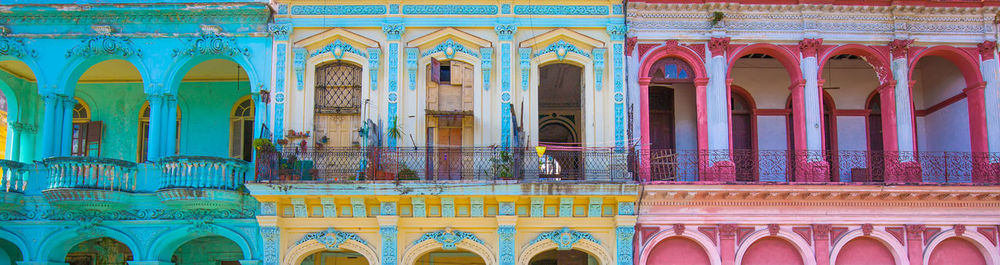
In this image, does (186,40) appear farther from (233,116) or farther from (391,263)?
(391,263)

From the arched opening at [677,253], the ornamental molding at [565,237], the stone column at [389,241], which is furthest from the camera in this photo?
the arched opening at [677,253]

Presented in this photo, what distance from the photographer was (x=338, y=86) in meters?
16.6

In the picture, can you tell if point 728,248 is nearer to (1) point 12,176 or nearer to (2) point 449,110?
(2) point 449,110

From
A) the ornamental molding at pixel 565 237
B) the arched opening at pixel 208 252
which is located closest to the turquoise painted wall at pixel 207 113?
the arched opening at pixel 208 252

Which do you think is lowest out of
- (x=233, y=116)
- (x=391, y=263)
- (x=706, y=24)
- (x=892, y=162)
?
(x=391, y=263)

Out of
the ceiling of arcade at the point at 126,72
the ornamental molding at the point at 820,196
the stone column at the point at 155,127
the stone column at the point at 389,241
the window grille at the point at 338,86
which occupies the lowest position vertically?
the stone column at the point at 389,241

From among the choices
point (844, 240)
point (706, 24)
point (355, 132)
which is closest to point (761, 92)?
point (706, 24)

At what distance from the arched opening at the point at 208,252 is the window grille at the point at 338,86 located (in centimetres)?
340

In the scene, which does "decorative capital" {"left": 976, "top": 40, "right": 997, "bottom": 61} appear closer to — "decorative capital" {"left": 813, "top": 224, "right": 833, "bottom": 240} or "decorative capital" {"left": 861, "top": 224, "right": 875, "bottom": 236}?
"decorative capital" {"left": 861, "top": 224, "right": 875, "bottom": 236}

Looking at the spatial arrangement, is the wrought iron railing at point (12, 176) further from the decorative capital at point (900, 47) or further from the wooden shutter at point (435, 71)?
the decorative capital at point (900, 47)

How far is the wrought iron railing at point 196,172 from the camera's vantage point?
15.3 metres

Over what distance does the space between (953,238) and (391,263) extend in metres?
9.77

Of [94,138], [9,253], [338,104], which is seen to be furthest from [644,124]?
[9,253]

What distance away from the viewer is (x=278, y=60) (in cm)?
1631
